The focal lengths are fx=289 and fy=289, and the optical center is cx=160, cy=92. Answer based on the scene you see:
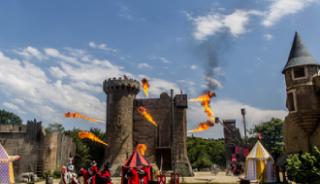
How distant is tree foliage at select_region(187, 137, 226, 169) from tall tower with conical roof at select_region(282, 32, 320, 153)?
3932 centimetres

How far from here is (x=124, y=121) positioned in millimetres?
42938

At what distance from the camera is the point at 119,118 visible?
42812mm

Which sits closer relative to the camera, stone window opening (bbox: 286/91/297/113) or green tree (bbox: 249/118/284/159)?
stone window opening (bbox: 286/91/297/113)

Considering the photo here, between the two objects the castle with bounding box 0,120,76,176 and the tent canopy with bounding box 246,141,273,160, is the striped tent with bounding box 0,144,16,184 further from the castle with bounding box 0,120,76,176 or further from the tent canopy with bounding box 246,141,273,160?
the castle with bounding box 0,120,76,176

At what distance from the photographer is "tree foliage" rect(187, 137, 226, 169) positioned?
206ft

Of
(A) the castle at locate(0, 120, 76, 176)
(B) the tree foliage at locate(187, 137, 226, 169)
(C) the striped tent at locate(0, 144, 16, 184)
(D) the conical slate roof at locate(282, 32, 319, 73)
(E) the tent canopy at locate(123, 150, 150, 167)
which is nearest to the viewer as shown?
(E) the tent canopy at locate(123, 150, 150, 167)

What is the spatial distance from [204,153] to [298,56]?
1810 inches

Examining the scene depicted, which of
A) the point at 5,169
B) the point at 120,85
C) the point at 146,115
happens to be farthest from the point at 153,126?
the point at 5,169

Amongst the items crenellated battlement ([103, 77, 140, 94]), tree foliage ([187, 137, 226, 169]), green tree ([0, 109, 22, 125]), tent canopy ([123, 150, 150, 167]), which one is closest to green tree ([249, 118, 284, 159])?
tree foliage ([187, 137, 226, 169])

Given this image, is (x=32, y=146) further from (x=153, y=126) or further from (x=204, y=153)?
(x=204, y=153)

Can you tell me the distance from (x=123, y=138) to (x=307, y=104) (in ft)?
88.2

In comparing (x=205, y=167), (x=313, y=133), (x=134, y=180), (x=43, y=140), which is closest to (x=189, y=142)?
(x=205, y=167)

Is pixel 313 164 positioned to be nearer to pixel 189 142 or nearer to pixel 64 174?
pixel 64 174

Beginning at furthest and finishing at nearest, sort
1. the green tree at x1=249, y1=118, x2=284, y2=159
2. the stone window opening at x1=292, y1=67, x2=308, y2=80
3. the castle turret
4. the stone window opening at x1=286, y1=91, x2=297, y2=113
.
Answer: the green tree at x1=249, y1=118, x2=284, y2=159
the castle turret
the stone window opening at x1=286, y1=91, x2=297, y2=113
the stone window opening at x1=292, y1=67, x2=308, y2=80
